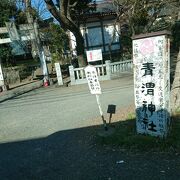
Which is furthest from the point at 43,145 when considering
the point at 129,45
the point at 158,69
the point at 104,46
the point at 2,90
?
the point at 104,46

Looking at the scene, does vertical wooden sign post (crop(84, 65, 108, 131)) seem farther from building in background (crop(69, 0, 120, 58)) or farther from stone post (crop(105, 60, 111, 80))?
building in background (crop(69, 0, 120, 58))

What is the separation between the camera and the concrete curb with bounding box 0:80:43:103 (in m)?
15.1

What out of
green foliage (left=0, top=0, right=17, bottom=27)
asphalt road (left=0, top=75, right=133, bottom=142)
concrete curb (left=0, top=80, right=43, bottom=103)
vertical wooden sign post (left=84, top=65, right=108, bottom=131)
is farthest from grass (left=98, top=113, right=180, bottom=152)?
green foliage (left=0, top=0, right=17, bottom=27)

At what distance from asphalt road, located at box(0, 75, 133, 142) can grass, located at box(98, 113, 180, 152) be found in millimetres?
1890

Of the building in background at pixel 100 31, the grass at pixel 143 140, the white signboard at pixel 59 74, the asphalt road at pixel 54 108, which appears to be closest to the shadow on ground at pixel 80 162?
the grass at pixel 143 140

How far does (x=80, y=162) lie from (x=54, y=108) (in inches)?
218

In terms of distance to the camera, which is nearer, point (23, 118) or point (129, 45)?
point (23, 118)

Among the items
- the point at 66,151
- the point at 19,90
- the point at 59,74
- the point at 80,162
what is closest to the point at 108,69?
the point at 59,74

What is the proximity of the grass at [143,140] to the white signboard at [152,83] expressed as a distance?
181 mm

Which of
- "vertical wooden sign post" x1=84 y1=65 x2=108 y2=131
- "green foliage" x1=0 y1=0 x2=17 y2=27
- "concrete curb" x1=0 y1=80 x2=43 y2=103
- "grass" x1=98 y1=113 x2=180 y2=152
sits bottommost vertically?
"concrete curb" x1=0 y1=80 x2=43 y2=103

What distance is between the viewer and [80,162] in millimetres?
6125

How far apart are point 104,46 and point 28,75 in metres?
7.96

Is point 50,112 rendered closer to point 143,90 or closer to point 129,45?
point 143,90

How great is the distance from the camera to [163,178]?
16.8 ft
